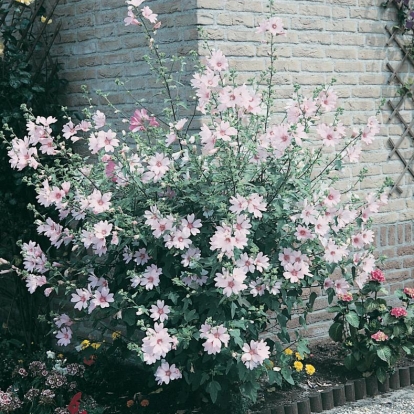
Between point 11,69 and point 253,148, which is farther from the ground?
point 11,69

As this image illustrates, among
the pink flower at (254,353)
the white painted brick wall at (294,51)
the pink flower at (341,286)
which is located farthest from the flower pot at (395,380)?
the pink flower at (254,353)

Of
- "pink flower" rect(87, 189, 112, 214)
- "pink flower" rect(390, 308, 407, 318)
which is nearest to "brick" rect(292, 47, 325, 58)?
"pink flower" rect(390, 308, 407, 318)

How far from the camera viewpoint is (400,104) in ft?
17.5

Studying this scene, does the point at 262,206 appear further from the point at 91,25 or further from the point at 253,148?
the point at 91,25

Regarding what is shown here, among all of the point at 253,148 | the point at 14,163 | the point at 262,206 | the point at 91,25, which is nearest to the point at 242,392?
the point at 262,206

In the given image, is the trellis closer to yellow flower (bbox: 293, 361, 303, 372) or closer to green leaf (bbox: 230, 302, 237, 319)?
yellow flower (bbox: 293, 361, 303, 372)

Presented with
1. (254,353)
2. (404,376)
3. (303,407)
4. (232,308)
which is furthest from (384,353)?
(232,308)

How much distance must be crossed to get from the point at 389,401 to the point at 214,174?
157 centimetres

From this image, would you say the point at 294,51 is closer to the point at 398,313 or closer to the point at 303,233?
the point at 303,233

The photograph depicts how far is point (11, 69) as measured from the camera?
4.94 metres

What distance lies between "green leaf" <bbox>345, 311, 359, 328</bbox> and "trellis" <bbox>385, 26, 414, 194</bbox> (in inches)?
47.8

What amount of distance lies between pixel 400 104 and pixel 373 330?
5.44 feet

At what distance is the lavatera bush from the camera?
3523 millimetres

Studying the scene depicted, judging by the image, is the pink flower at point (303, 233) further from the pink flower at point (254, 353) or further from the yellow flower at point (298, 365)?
the yellow flower at point (298, 365)
